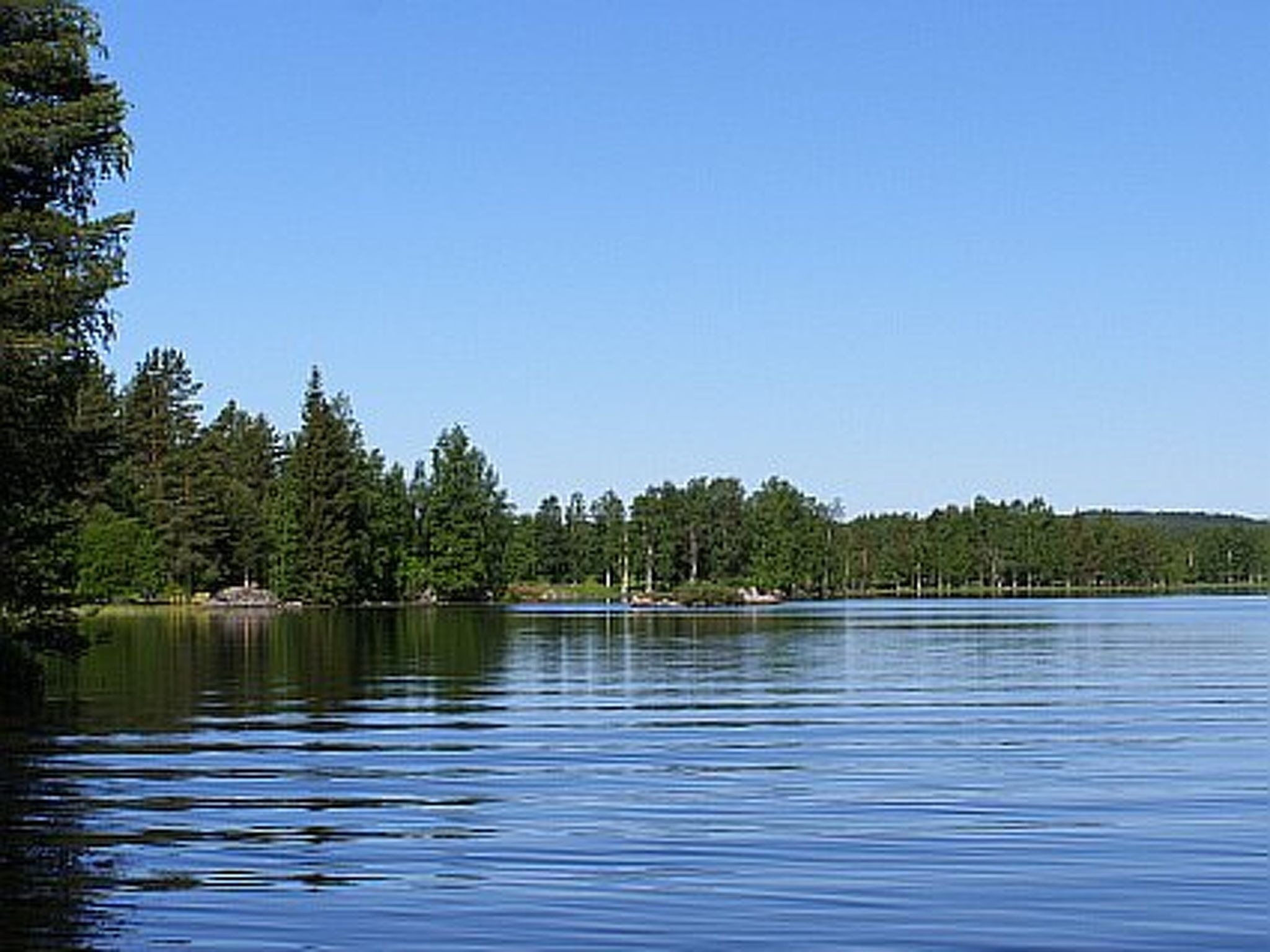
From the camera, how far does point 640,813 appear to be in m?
24.6

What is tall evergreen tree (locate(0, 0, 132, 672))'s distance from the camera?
114 feet

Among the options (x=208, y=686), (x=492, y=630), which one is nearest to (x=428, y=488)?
(x=492, y=630)

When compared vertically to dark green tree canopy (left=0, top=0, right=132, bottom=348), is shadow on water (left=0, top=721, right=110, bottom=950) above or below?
below

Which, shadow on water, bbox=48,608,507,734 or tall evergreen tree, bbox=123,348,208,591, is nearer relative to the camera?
shadow on water, bbox=48,608,507,734

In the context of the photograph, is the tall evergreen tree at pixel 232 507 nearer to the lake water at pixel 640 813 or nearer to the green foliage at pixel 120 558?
the green foliage at pixel 120 558

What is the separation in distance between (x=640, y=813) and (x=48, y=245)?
17.5m

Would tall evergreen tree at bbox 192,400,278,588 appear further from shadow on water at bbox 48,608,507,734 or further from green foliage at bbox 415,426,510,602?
shadow on water at bbox 48,608,507,734

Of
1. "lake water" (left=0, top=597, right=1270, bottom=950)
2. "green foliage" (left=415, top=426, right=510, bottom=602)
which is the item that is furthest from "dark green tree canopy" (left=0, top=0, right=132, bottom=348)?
"green foliage" (left=415, top=426, right=510, bottom=602)

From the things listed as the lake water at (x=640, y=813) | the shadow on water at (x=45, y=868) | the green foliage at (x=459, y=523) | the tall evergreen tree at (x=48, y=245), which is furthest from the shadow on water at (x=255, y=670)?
the green foliage at (x=459, y=523)

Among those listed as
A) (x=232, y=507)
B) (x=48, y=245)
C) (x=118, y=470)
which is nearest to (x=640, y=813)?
(x=48, y=245)

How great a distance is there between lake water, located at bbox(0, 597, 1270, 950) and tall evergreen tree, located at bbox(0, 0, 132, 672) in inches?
198

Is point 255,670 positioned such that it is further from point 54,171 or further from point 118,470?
point 118,470

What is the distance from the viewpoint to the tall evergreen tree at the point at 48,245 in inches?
1363

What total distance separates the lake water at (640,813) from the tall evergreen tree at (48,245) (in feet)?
16.5
